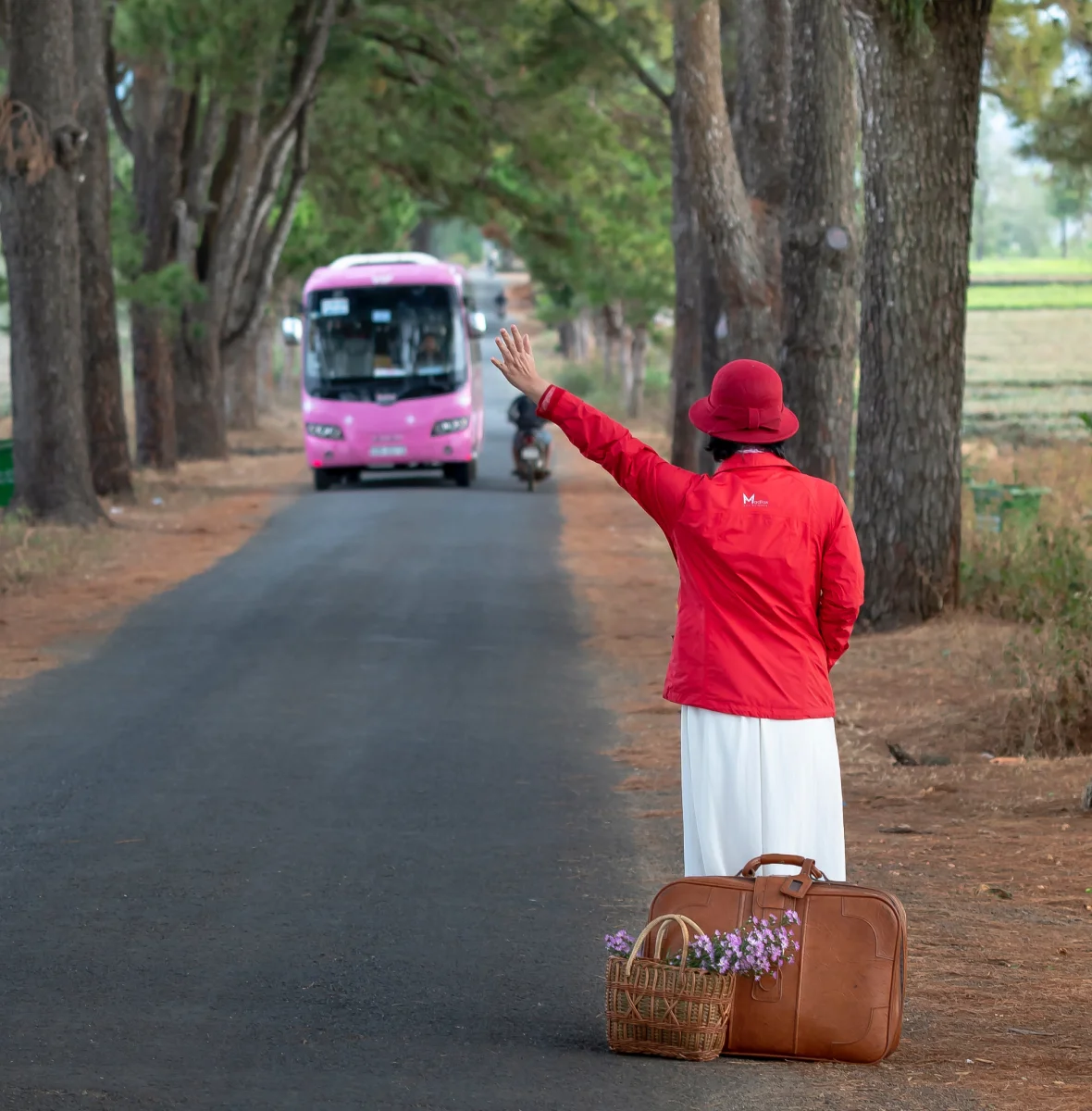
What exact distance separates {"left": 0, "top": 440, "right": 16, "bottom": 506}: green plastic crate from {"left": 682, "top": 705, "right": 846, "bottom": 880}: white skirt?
1860cm

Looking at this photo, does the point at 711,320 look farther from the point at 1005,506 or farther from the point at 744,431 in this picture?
the point at 744,431

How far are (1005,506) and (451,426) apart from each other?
44.5ft

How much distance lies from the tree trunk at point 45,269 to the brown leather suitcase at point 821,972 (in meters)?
16.1

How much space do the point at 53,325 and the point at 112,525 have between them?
8.28 ft

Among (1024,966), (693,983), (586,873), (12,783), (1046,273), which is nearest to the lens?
(693,983)

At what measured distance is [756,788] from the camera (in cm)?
547

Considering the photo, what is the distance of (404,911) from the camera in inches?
277

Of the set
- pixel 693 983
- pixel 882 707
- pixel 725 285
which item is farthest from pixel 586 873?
pixel 725 285

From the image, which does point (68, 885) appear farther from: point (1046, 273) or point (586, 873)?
point (1046, 273)

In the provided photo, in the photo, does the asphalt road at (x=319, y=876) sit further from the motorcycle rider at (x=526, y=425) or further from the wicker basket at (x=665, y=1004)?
the motorcycle rider at (x=526, y=425)

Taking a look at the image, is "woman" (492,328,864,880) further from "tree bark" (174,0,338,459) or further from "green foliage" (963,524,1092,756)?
"tree bark" (174,0,338,459)

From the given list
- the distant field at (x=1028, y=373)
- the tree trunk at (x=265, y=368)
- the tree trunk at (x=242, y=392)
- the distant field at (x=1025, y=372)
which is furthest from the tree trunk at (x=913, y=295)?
the tree trunk at (x=265, y=368)

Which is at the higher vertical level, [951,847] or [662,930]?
[662,930]

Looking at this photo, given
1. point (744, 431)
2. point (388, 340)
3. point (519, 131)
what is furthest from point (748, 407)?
point (519, 131)
